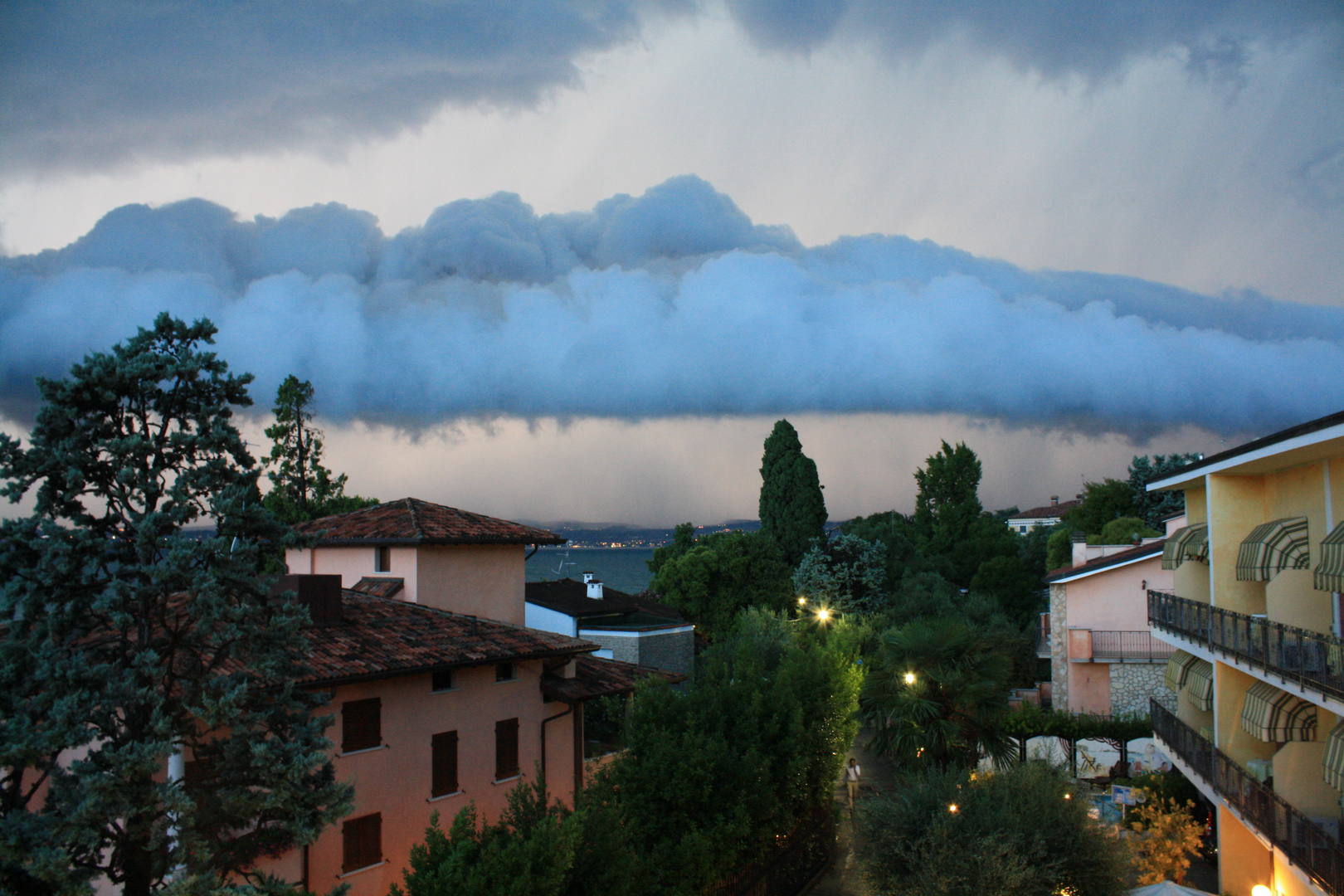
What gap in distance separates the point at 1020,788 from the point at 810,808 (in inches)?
258

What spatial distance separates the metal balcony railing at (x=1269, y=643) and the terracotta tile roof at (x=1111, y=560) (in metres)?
11.8

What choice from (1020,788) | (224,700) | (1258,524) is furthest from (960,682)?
(224,700)

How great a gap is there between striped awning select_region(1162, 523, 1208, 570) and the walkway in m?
8.62

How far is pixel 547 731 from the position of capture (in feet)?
67.6

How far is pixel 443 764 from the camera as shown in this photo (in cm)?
1794

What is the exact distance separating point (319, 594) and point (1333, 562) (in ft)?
56.2

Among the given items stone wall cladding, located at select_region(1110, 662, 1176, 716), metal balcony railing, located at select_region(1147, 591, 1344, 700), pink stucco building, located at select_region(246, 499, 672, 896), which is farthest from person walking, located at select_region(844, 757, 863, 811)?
metal balcony railing, located at select_region(1147, 591, 1344, 700)

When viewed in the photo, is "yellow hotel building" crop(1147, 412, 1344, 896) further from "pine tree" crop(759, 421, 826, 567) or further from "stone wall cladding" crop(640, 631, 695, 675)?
"pine tree" crop(759, 421, 826, 567)

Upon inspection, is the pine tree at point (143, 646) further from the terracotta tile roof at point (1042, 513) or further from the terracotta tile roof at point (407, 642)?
the terracotta tile roof at point (1042, 513)

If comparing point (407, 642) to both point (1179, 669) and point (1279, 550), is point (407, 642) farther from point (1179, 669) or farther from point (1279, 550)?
point (1179, 669)

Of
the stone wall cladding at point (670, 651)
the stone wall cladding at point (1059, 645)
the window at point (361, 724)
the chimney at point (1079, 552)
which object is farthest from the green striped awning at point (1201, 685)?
the stone wall cladding at point (670, 651)

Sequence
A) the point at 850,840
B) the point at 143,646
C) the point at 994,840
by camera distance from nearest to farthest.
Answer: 1. the point at 143,646
2. the point at 994,840
3. the point at 850,840

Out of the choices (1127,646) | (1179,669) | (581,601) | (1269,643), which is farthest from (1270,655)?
(581,601)

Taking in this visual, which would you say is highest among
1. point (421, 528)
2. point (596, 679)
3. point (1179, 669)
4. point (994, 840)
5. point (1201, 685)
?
point (421, 528)
